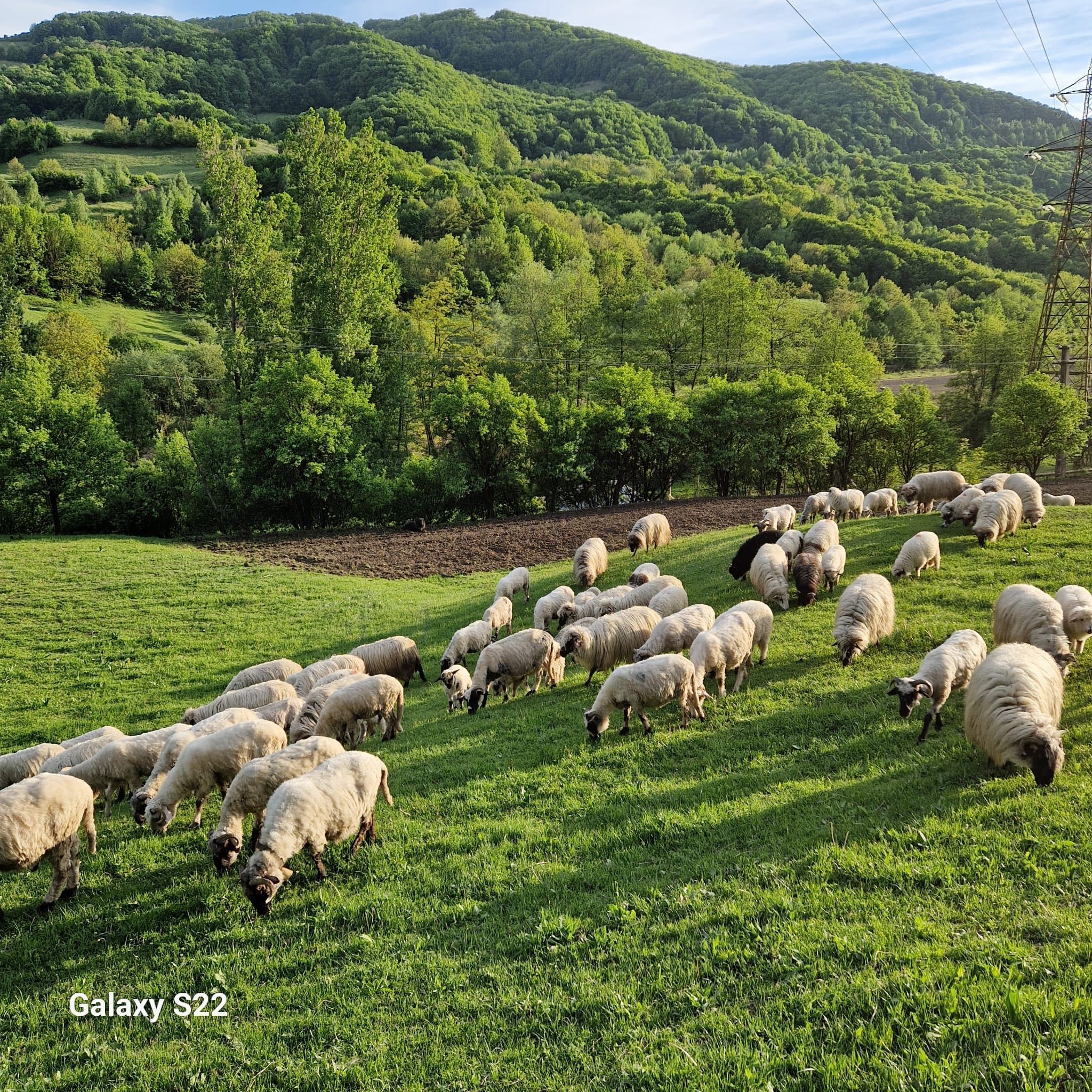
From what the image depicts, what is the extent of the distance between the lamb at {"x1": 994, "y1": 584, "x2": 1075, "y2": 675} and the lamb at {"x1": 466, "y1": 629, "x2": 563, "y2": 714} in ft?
21.1

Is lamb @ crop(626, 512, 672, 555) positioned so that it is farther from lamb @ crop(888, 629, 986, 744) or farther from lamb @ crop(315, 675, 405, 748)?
lamb @ crop(888, 629, 986, 744)

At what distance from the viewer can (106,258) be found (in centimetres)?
9762

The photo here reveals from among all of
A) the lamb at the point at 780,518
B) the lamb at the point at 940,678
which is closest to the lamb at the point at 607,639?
the lamb at the point at 940,678

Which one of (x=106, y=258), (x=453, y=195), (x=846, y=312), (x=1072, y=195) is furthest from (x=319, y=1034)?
(x=453, y=195)

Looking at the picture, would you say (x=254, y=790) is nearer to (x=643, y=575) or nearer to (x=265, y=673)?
(x=265, y=673)

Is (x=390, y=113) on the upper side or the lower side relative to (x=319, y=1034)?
upper

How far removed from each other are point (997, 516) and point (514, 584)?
44.9 ft

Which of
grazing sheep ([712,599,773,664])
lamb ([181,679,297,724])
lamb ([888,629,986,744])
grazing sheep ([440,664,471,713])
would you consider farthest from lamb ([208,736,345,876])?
lamb ([888,629,986,744])

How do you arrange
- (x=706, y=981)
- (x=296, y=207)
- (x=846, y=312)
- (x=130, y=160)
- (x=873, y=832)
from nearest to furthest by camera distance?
(x=706, y=981), (x=873, y=832), (x=296, y=207), (x=846, y=312), (x=130, y=160)

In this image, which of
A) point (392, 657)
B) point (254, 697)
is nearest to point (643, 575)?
point (392, 657)

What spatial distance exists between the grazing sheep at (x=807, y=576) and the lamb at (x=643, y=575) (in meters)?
3.86

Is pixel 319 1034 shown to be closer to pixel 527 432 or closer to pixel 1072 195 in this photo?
pixel 527 432

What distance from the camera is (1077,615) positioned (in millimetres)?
11102

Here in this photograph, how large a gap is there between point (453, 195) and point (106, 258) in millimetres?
55685
